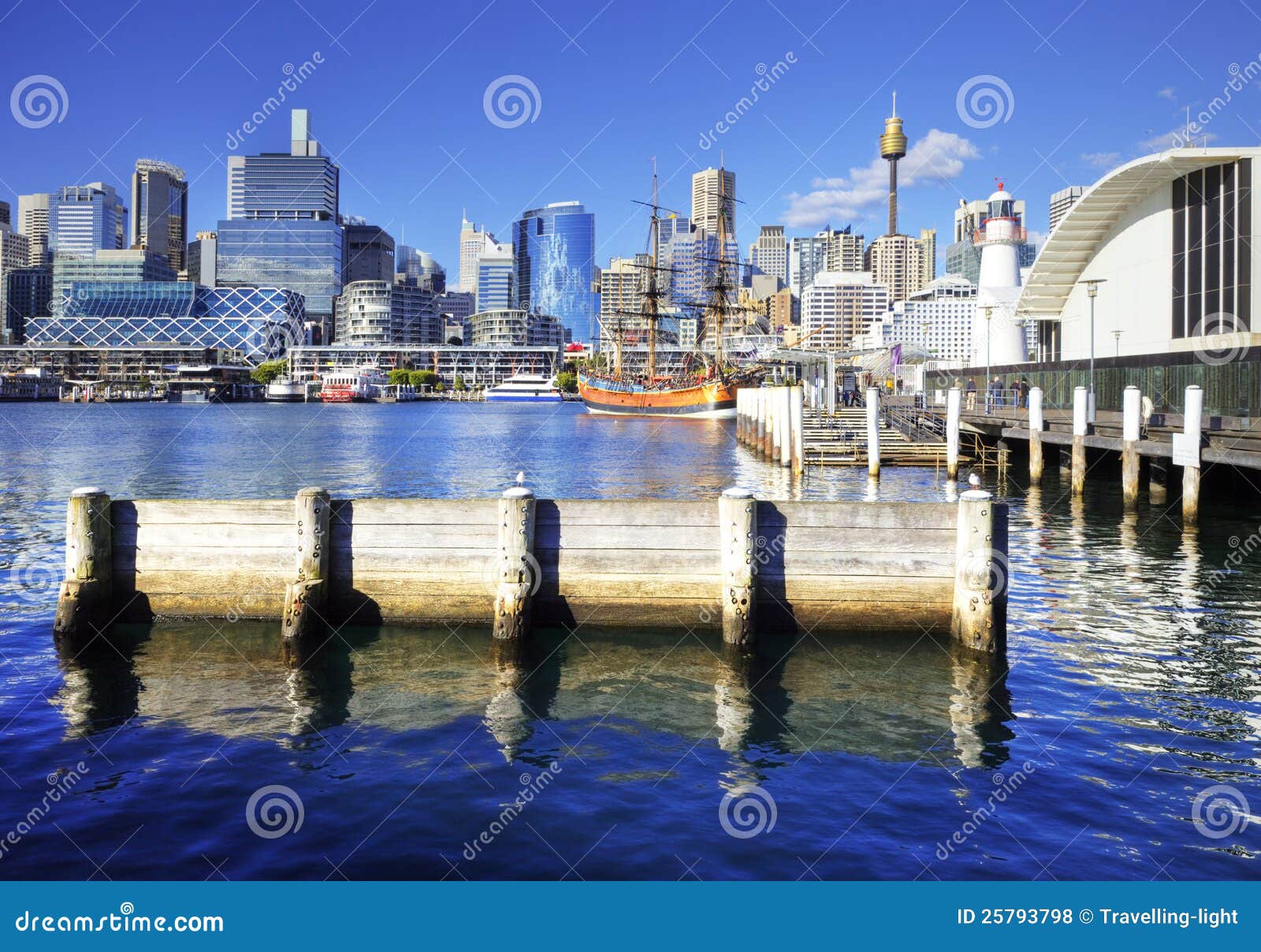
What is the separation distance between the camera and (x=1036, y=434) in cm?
3925

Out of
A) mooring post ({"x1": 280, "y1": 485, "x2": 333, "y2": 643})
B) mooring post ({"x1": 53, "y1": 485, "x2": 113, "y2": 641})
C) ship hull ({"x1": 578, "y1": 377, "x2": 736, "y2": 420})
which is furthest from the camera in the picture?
ship hull ({"x1": 578, "y1": 377, "x2": 736, "y2": 420})

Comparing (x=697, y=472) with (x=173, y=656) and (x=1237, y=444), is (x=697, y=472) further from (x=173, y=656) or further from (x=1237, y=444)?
(x=173, y=656)

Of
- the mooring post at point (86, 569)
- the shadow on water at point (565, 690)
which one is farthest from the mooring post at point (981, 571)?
the mooring post at point (86, 569)

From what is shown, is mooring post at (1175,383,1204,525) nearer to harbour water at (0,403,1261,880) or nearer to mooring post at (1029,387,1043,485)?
harbour water at (0,403,1261,880)

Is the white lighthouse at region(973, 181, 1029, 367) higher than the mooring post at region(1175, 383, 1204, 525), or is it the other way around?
the white lighthouse at region(973, 181, 1029, 367)

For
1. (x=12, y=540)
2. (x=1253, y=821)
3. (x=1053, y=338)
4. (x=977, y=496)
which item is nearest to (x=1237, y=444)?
(x=977, y=496)

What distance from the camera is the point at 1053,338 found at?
249 ft

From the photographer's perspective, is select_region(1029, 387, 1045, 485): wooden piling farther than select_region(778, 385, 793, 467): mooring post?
No

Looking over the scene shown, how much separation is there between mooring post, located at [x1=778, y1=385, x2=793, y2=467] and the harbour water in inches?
1029

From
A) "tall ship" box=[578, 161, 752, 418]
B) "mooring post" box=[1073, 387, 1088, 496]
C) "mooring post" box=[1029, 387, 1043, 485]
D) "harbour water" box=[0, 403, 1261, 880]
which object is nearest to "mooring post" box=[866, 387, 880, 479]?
"mooring post" box=[1029, 387, 1043, 485]

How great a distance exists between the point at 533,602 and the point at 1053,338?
6967 cm

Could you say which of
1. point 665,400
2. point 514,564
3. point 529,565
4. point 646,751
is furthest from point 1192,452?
point 665,400

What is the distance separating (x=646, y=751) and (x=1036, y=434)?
105 ft

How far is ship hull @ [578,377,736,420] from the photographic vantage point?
4870 inches
